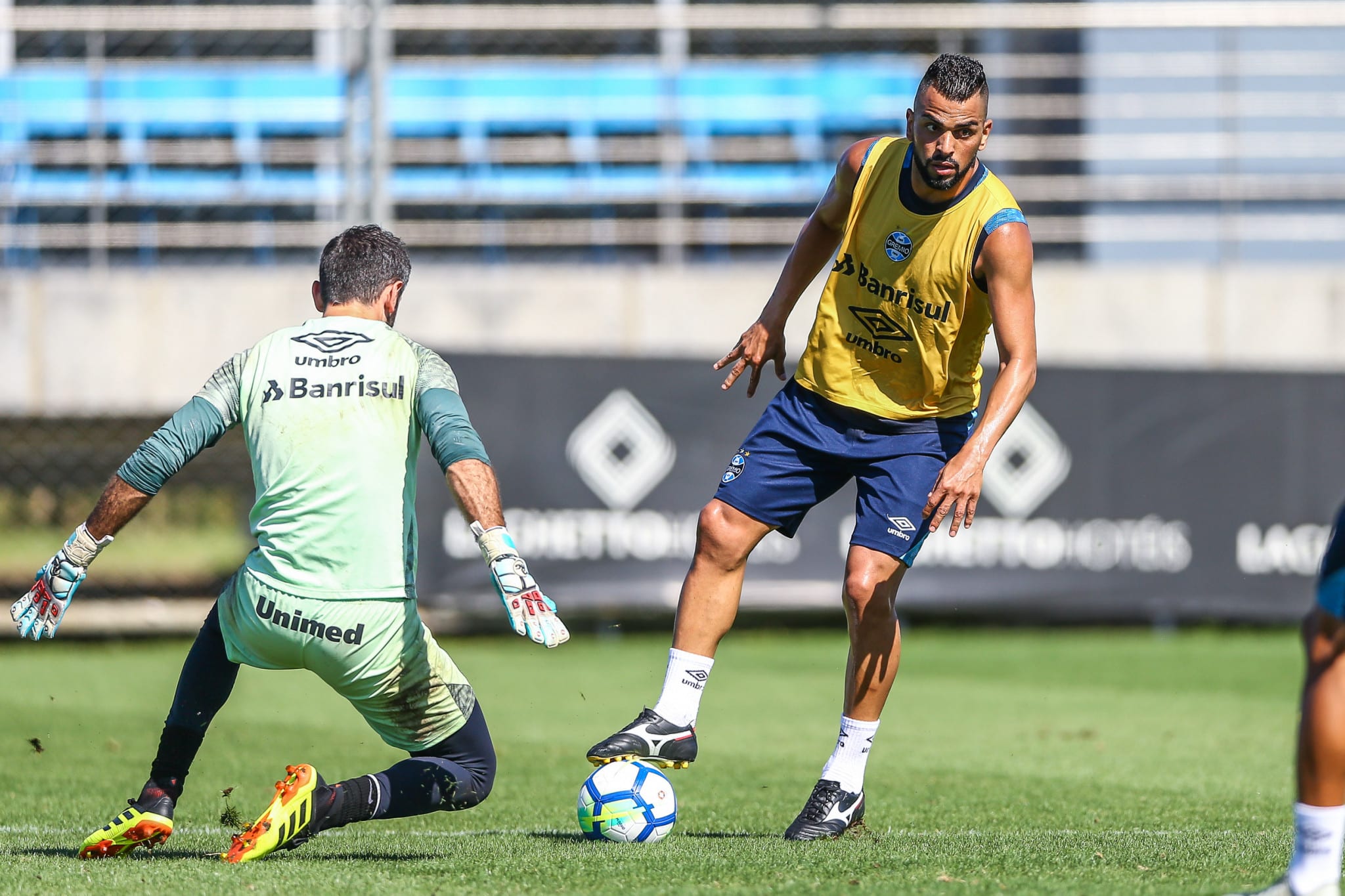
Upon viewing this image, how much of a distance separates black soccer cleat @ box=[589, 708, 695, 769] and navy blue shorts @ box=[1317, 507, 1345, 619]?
202cm

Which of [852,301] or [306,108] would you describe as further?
[306,108]

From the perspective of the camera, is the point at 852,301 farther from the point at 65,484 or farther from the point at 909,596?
the point at 65,484

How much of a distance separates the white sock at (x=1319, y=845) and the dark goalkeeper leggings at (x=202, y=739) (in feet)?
6.99

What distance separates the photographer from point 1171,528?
1212cm

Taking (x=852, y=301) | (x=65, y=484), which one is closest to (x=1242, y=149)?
(x=852, y=301)

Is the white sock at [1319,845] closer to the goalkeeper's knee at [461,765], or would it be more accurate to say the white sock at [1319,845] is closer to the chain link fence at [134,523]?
the goalkeeper's knee at [461,765]

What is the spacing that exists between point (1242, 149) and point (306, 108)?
822cm

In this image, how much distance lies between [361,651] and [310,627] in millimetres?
145

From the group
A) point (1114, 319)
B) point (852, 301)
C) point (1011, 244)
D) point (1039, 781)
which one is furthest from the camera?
point (1114, 319)

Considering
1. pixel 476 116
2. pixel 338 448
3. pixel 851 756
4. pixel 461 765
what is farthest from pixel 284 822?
pixel 476 116

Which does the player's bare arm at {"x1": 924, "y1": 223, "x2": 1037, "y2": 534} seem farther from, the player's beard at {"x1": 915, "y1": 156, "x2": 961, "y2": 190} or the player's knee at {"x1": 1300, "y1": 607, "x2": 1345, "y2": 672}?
the player's knee at {"x1": 1300, "y1": 607, "x2": 1345, "y2": 672}

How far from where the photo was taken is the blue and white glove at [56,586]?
4008 millimetres

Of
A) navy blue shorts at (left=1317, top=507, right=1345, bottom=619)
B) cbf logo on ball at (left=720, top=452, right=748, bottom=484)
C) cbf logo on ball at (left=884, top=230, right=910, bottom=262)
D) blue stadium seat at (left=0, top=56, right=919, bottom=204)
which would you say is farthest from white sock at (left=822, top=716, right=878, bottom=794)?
blue stadium seat at (left=0, top=56, right=919, bottom=204)

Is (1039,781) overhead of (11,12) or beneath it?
beneath
